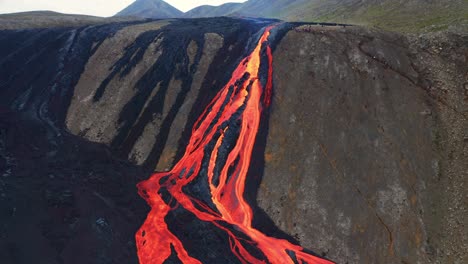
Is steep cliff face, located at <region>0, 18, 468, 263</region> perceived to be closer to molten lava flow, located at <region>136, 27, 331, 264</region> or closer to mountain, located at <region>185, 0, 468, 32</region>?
molten lava flow, located at <region>136, 27, 331, 264</region>

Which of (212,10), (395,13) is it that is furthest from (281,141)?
(212,10)

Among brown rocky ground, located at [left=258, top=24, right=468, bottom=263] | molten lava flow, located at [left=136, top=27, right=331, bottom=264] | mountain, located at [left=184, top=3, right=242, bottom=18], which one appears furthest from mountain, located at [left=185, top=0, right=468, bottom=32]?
mountain, located at [left=184, top=3, right=242, bottom=18]

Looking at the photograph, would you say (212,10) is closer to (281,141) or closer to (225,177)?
(281,141)

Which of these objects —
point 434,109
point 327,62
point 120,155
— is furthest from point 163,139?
point 434,109

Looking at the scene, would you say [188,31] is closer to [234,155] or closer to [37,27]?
[234,155]

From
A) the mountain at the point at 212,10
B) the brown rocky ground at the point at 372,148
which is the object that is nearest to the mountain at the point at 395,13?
the brown rocky ground at the point at 372,148

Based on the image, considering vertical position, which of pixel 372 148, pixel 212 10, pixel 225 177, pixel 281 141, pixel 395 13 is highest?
pixel 395 13
